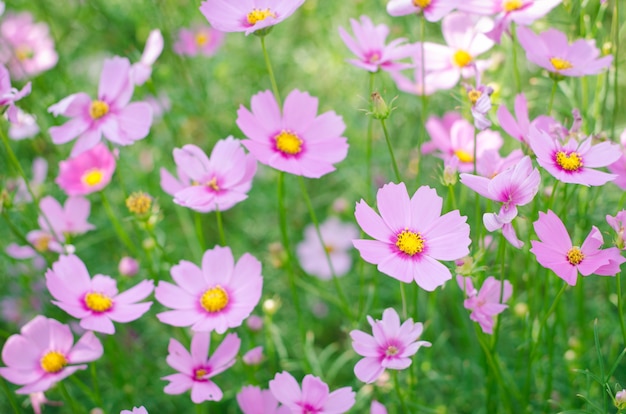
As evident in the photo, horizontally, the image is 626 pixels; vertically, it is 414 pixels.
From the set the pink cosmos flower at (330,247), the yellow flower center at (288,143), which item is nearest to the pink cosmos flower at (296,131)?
the yellow flower center at (288,143)

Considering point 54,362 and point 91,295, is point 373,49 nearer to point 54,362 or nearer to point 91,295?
point 91,295

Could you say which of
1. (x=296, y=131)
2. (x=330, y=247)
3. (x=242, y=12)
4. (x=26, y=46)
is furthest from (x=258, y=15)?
(x=26, y=46)

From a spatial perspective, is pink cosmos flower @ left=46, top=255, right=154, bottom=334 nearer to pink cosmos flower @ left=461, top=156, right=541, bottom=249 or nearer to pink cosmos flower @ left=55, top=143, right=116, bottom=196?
pink cosmos flower @ left=55, top=143, right=116, bottom=196

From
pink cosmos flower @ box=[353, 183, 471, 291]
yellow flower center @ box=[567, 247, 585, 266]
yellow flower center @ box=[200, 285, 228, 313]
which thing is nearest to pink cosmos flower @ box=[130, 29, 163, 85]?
yellow flower center @ box=[200, 285, 228, 313]

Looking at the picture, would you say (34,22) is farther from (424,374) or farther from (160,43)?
(424,374)

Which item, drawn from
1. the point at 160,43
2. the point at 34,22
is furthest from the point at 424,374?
the point at 34,22

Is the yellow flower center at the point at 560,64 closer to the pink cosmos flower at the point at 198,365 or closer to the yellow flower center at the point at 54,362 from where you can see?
the pink cosmos flower at the point at 198,365
